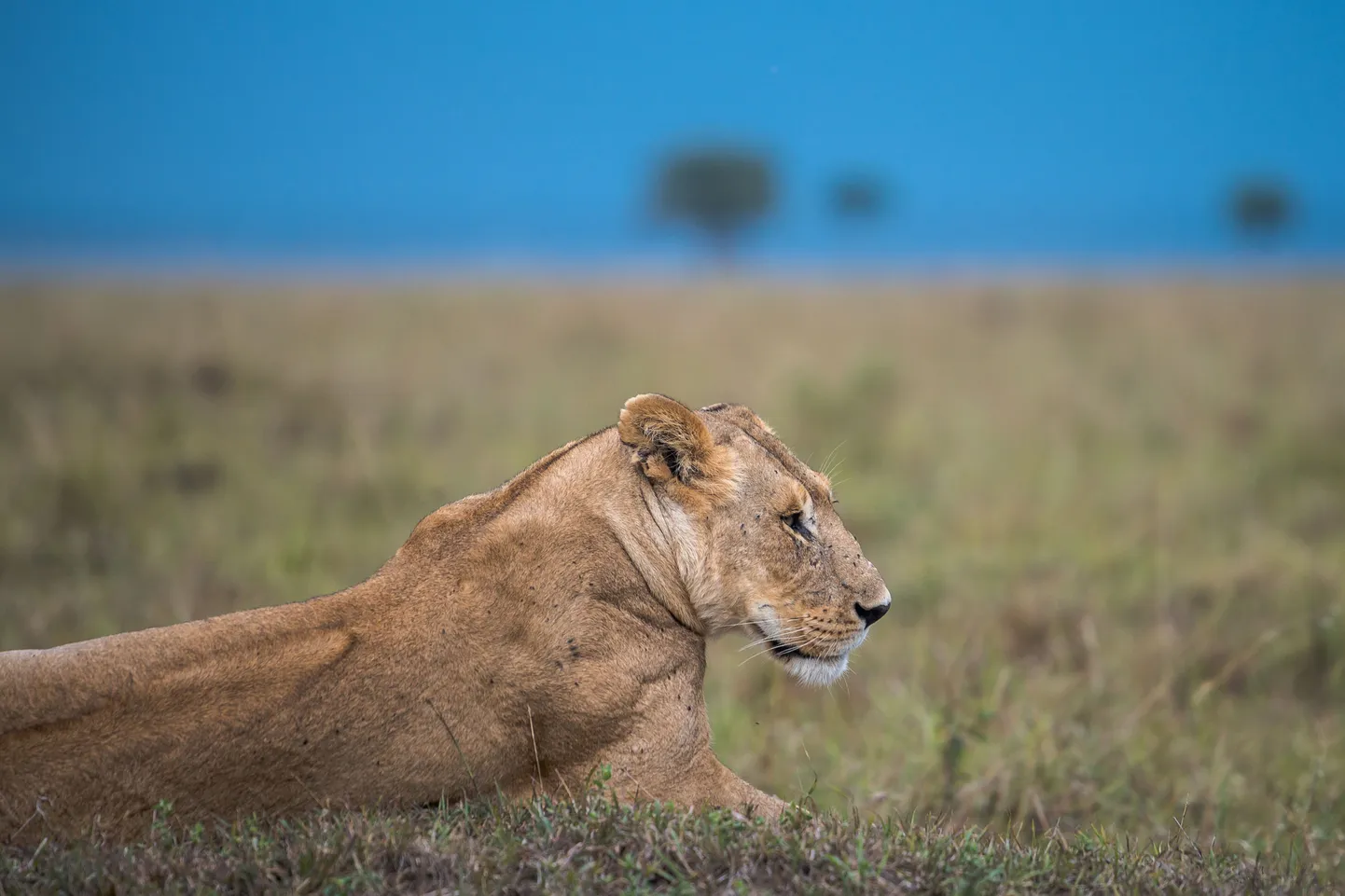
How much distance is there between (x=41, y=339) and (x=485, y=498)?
12858 millimetres

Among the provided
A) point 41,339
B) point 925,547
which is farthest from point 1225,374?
point 41,339

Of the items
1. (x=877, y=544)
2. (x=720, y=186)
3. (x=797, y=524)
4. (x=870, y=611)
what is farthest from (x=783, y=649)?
(x=720, y=186)

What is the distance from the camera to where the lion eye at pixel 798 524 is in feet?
13.9

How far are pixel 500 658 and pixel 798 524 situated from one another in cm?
106

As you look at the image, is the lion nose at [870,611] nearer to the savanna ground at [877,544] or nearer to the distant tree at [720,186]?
the savanna ground at [877,544]

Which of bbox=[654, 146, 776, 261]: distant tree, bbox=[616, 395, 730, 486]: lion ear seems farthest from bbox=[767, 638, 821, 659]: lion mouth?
bbox=[654, 146, 776, 261]: distant tree

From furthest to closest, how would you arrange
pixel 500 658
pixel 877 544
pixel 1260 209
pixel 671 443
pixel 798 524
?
1. pixel 1260 209
2. pixel 877 544
3. pixel 798 524
4. pixel 671 443
5. pixel 500 658

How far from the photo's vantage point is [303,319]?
19391 millimetres

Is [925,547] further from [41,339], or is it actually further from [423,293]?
[423,293]

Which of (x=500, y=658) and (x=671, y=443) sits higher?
(x=671, y=443)

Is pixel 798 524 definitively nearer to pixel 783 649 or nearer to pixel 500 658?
pixel 783 649

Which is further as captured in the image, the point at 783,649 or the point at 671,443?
the point at 783,649

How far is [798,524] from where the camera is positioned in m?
4.25

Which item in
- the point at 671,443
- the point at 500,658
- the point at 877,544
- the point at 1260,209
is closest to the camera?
the point at 500,658
